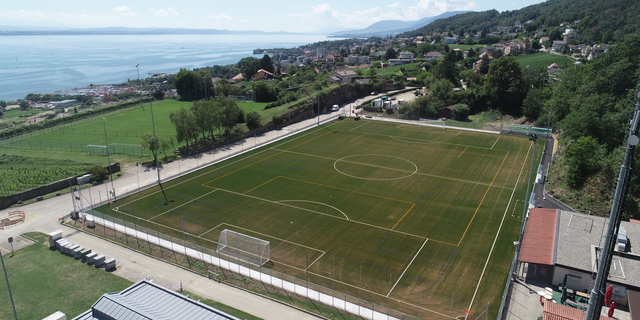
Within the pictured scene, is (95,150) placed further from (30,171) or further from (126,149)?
(30,171)

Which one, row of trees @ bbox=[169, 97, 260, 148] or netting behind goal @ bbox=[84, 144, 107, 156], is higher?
row of trees @ bbox=[169, 97, 260, 148]

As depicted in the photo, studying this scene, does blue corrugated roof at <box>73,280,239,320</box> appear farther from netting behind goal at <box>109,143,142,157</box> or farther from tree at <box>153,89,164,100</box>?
tree at <box>153,89,164,100</box>

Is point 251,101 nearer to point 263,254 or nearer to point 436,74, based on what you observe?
point 436,74

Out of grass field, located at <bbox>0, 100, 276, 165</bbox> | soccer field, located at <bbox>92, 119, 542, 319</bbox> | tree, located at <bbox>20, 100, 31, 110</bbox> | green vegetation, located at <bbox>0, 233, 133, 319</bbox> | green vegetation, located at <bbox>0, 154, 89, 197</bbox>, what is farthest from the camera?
tree, located at <bbox>20, 100, 31, 110</bbox>

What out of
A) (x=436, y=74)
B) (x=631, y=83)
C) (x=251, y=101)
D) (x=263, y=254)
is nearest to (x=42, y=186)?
(x=263, y=254)

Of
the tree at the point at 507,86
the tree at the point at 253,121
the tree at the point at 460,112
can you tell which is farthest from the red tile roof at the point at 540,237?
the tree at the point at 507,86

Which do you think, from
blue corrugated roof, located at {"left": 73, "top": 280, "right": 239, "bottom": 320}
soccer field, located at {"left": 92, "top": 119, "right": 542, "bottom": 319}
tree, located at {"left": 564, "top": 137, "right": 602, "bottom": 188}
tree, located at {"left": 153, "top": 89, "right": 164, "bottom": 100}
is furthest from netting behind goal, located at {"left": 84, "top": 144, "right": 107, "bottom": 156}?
tree, located at {"left": 564, "top": 137, "right": 602, "bottom": 188}
